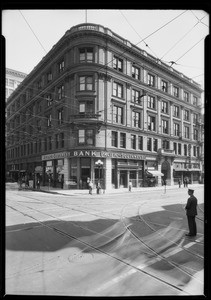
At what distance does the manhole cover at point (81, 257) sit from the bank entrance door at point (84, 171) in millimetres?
10516

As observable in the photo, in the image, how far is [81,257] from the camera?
468cm

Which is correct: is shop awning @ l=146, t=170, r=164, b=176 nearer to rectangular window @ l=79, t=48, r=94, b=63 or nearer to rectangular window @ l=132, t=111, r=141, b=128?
rectangular window @ l=132, t=111, r=141, b=128

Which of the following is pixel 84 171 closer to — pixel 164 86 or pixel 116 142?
pixel 116 142

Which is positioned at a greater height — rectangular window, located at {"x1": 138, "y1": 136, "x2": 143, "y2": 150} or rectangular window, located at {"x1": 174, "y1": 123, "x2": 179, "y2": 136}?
rectangular window, located at {"x1": 174, "y1": 123, "x2": 179, "y2": 136}

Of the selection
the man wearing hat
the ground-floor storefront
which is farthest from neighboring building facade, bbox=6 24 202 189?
the man wearing hat

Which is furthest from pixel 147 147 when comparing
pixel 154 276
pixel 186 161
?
pixel 154 276

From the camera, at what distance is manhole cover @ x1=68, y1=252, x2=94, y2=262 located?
14.8 feet

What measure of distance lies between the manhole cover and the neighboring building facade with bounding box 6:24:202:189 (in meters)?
4.42

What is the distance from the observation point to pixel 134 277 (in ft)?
12.3

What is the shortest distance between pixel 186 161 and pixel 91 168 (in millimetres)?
9627

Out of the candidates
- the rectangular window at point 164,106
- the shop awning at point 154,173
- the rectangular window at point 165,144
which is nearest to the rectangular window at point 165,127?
the rectangular window at point 165,144

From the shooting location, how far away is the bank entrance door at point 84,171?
15.5 metres
